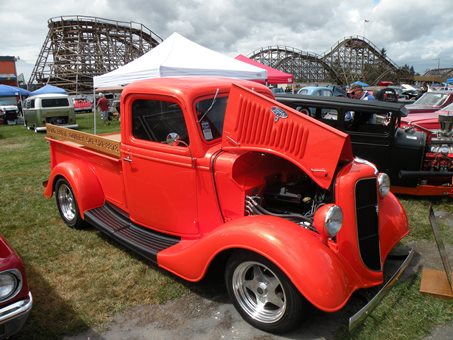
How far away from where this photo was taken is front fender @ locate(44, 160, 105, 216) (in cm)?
429

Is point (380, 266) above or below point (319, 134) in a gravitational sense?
below

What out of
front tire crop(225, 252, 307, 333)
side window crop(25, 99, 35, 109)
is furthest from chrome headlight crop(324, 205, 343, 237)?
side window crop(25, 99, 35, 109)

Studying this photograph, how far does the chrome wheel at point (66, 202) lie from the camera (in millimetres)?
4768

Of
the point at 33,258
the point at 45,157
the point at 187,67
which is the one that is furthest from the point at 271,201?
the point at 45,157

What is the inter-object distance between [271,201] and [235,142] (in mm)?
662

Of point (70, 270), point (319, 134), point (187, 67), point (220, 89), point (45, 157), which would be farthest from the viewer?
point (45, 157)

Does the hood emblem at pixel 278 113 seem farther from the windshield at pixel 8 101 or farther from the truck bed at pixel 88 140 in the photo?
the windshield at pixel 8 101

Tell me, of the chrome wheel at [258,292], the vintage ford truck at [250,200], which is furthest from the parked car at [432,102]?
the chrome wheel at [258,292]

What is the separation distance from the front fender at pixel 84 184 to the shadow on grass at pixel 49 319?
1.15 metres

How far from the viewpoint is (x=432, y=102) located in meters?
11.3

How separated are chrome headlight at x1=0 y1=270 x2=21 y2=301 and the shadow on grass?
700 mm

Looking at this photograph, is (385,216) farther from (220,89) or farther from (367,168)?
(220,89)

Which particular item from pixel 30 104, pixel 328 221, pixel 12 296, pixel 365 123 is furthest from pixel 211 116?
pixel 30 104

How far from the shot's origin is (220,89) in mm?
3479
